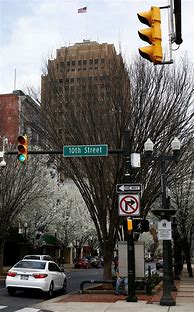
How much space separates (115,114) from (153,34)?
12350 mm

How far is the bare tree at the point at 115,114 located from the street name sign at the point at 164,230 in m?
5.04

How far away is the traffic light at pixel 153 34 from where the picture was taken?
761 cm

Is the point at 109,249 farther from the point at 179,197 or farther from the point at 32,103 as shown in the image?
the point at 179,197

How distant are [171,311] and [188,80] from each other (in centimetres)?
1078

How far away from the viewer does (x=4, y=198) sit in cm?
3291

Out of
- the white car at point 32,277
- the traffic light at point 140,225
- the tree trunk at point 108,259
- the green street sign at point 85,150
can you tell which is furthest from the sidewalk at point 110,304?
the green street sign at point 85,150

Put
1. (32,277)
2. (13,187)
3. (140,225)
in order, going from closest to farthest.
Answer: (140,225), (32,277), (13,187)

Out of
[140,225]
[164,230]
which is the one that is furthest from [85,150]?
[164,230]

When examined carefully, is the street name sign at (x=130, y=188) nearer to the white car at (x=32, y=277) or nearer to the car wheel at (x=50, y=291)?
the white car at (x=32, y=277)

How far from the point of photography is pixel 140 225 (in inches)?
645

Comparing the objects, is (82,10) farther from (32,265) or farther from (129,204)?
(32,265)

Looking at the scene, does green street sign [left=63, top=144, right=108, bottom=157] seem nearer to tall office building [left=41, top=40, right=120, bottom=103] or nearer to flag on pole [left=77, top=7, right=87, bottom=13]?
tall office building [left=41, top=40, right=120, bottom=103]

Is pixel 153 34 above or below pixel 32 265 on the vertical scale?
above

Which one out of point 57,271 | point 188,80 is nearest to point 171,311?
point 57,271
